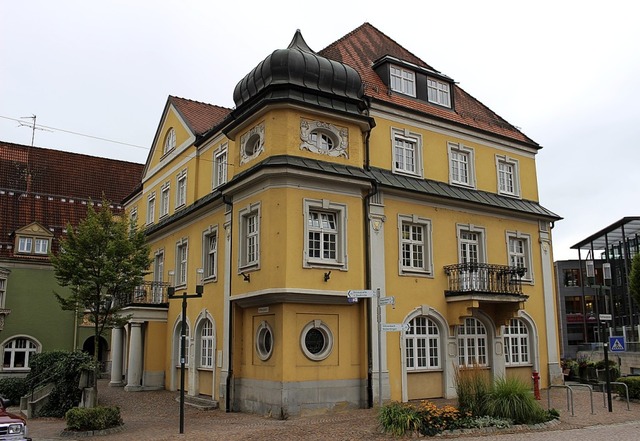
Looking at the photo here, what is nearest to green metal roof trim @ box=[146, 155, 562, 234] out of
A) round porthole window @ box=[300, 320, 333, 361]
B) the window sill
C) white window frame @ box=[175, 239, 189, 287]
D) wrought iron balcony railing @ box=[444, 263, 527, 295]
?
white window frame @ box=[175, 239, 189, 287]

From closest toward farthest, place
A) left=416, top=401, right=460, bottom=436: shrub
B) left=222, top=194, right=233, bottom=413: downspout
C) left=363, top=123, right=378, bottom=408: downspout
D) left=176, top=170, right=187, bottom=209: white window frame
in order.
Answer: left=416, top=401, right=460, bottom=436: shrub → left=363, top=123, right=378, bottom=408: downspout → left=222, top=194, right=233, bottom=413: downspout → left=176, top=170, right=187, bottom=209: white window frame

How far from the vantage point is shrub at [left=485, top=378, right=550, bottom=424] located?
47.0 feet

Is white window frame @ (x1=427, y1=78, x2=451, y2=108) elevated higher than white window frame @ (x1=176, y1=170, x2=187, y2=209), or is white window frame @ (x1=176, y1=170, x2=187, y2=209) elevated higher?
white window frame @ (x1=427, y1=78, x2=451, y2=108)

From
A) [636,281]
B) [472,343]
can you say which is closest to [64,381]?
[472,343]

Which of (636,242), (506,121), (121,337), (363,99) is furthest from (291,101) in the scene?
(636,242)

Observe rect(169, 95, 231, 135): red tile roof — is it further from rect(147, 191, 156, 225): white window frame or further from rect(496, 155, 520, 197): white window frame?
rect(496, 155, 520, 197): white window frame

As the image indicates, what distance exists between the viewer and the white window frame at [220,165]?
22859 millimetres

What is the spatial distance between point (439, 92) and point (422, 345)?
987 cm

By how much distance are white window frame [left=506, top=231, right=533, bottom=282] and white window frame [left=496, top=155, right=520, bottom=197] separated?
173cm

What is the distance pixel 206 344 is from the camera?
73.3 ft

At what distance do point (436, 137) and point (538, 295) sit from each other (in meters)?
7.34

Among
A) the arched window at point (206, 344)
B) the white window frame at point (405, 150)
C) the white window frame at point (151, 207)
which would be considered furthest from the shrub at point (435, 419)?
the white window frame at point (151, 207)

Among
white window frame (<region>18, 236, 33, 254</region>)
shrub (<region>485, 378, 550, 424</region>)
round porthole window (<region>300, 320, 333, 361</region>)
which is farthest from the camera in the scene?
white window frame (<region>18, 236, 33, 254</region>)

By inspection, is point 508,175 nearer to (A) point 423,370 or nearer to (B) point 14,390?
(A) point 423,370
